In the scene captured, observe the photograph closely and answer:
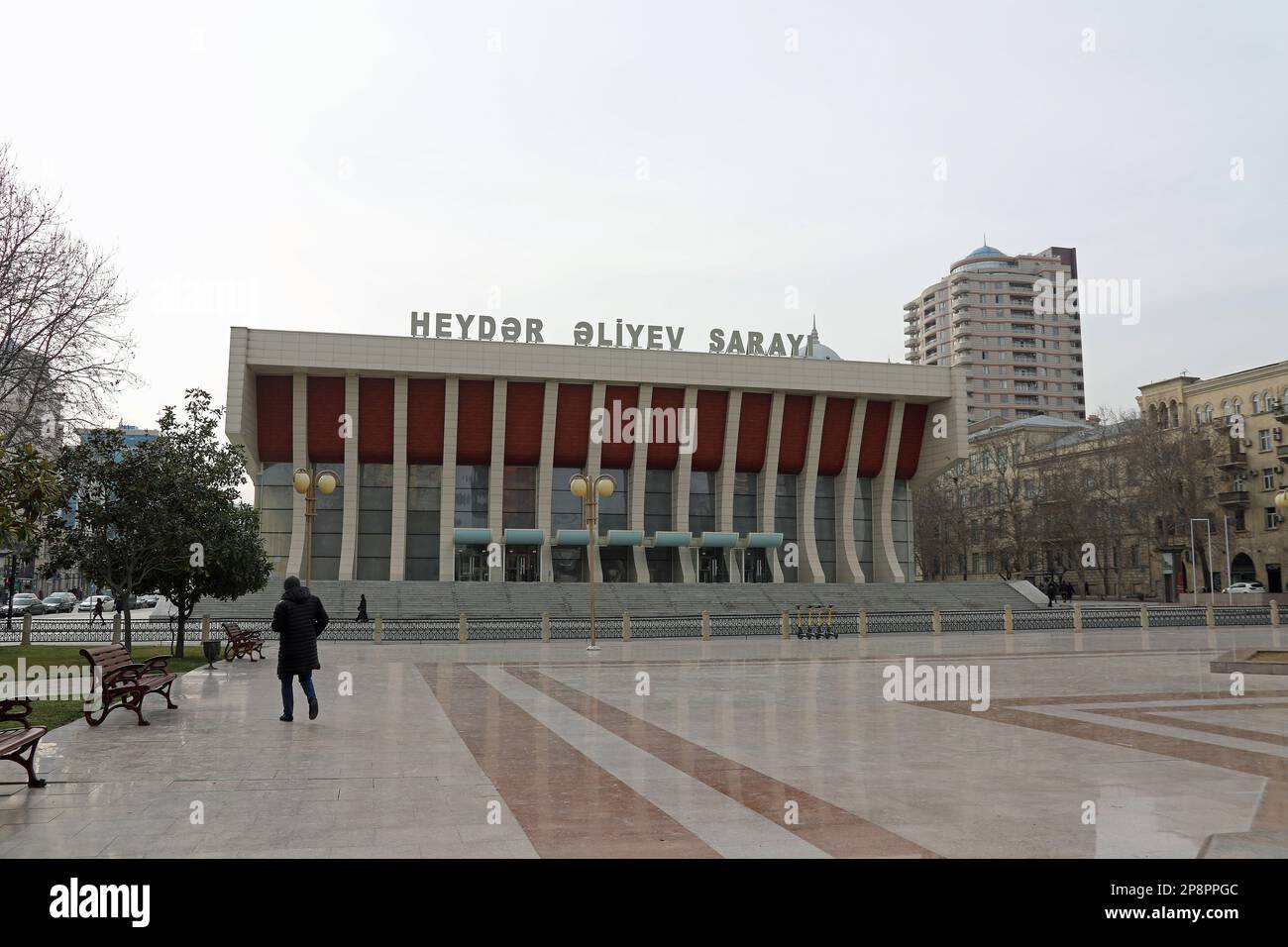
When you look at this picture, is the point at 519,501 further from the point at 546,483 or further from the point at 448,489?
the point at 448,489

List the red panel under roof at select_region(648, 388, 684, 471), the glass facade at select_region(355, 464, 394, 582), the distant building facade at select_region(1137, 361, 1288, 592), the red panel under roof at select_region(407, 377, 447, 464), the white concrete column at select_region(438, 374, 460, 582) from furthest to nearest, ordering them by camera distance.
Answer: the distant building facade at select_region(1137, 361, 1288, 592) < the red panel under roof at select_region(648, 388, 684, 471) < the glass facade at select_region(355, 464, 394, 582) < the red panel under roof at select_region(407, 377, 447, 464) < the white concrete column at select_region(438, 374, 460, 582)

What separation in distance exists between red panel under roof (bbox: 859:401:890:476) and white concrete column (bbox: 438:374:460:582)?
1019 inches

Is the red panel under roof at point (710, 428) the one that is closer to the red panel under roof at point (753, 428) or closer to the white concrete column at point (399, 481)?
the red panel under roof at point (753, 428)

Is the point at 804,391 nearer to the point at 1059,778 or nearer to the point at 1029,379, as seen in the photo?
the point at 1059,778

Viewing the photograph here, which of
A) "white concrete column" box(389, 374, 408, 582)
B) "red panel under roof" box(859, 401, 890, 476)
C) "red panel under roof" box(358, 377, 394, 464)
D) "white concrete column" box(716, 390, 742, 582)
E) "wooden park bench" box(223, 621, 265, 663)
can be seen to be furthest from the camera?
"red panel under roof" box(859, 401, 890, 476)

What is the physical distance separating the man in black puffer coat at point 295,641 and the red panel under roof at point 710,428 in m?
45.6

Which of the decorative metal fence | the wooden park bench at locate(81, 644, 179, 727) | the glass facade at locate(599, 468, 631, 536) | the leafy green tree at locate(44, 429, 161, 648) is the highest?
the glass facade at locate(599, 468, 631, 536)

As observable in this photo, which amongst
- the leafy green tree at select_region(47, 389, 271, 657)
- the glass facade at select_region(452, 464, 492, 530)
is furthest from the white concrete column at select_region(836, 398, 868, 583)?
the leafy green tree at select_region(47, 389, 271, 657)

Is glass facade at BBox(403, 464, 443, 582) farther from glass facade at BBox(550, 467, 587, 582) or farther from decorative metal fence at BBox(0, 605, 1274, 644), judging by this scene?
decorative metal fence at BBox(0, 605, 1274, 644)

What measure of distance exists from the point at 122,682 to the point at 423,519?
43556 mm

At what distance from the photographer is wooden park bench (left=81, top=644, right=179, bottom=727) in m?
12.0

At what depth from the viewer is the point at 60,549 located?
67.5 ft

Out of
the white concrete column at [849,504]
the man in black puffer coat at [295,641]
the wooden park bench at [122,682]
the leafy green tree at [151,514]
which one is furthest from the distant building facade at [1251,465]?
the wooden park bench at [122,682]
